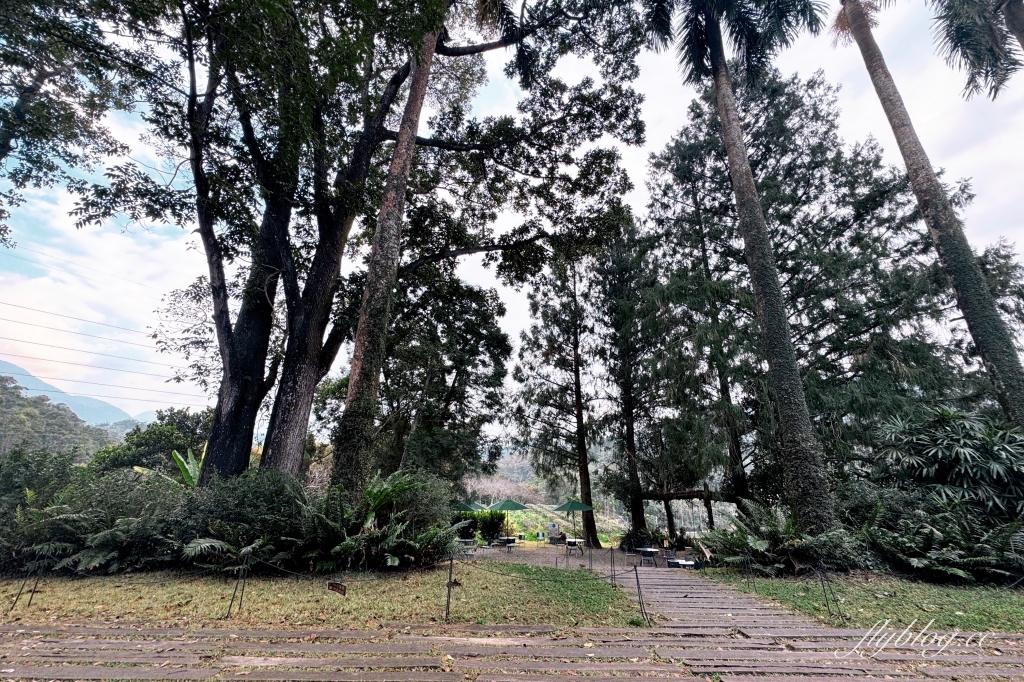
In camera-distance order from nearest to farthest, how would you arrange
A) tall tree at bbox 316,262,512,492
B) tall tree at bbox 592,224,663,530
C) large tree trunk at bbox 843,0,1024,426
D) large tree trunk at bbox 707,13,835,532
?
large tree trunk at bbox 707,13,835,532, large tree trunk at bbox 843,0,1024,426, tall tree at bbox 316,262,512,492, tall tree at bbox 592,224,663,530

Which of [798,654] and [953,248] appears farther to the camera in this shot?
[953,248]

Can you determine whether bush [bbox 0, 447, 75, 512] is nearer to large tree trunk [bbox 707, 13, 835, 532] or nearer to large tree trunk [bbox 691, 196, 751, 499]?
large tree trunk [bbox 707, 13, 835, 532]

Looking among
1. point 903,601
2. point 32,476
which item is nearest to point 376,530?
point 32,476

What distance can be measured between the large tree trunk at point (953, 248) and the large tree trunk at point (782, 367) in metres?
3.64

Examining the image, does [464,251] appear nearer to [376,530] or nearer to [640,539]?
[376,530]

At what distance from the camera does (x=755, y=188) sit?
1049 centimetres

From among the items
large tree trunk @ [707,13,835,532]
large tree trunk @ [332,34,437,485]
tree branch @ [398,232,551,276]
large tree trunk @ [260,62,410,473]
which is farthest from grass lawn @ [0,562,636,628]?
tree branch @ [398,232,551,276]

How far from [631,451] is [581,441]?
7.11 ft

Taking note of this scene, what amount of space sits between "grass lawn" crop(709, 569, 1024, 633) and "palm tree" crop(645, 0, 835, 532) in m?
1.43

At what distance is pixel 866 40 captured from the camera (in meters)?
10.5

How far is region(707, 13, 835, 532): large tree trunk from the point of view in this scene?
7539 mm

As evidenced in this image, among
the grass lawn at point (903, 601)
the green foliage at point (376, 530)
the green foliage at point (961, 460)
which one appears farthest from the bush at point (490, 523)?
the green foliage at point (961, 460)

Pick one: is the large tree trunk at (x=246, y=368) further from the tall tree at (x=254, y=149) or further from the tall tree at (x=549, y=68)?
the tall tree at (x=549, y=68)

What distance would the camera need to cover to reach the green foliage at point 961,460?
7.17m
